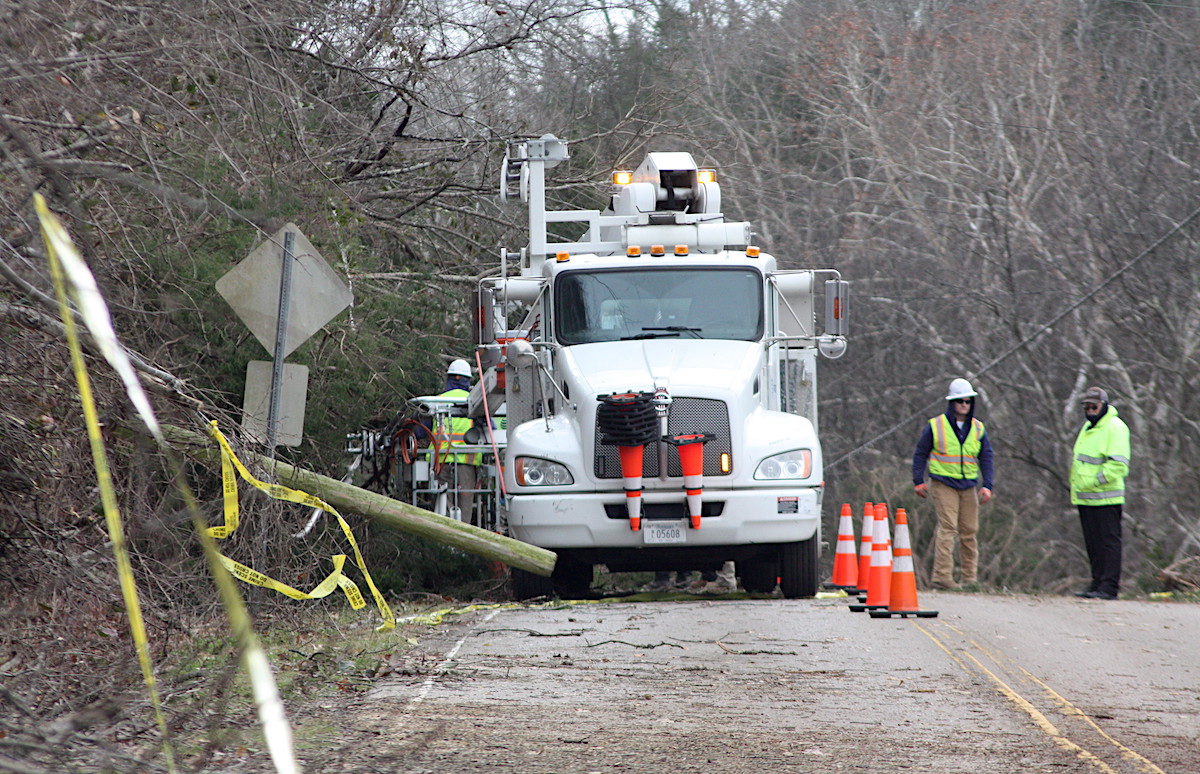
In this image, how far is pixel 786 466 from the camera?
38.9 feet

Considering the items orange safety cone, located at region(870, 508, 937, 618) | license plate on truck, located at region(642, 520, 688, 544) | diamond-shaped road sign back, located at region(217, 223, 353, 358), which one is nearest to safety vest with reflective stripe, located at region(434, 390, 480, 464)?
license plate on truck, located at region(642, 520, 688, 544)

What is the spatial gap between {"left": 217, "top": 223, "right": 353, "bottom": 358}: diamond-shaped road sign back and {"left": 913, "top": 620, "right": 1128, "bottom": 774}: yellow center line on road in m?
4.22

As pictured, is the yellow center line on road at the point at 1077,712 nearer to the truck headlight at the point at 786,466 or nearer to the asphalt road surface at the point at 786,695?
the asphalt road surface at the point at 786,695

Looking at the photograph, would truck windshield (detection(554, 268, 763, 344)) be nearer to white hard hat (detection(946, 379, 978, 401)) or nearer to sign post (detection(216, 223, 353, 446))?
white hard hat (detection(946, 379, 978, 401))

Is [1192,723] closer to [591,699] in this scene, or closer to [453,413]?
[591,699]

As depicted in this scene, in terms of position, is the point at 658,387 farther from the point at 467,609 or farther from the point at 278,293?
the point at 278,293

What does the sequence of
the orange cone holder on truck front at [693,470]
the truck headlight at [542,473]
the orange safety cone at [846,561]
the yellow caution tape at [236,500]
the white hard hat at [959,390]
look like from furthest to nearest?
the white hard hat at [959,390] → the orange safety cone at [846,561] → the truck headlight at [542,473] → the orange cone holder on truck front at [693,470] → the yellow caution tape at [236,500]

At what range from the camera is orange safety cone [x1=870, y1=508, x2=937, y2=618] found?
11.2 m

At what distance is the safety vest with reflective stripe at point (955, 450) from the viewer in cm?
1507

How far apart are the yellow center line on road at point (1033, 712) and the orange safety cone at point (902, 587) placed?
125cm

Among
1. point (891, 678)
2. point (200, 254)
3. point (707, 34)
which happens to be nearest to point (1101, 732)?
point (891, 678)

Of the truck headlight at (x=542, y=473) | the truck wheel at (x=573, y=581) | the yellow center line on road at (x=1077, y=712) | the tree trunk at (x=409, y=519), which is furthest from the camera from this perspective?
the truck wheel at (x=573, y=581)

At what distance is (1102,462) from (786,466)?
4.33 meters

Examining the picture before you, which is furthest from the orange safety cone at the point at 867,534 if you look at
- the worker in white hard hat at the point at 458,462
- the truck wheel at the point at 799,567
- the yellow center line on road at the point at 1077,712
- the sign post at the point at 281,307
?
the sign post at the point at 281,307
